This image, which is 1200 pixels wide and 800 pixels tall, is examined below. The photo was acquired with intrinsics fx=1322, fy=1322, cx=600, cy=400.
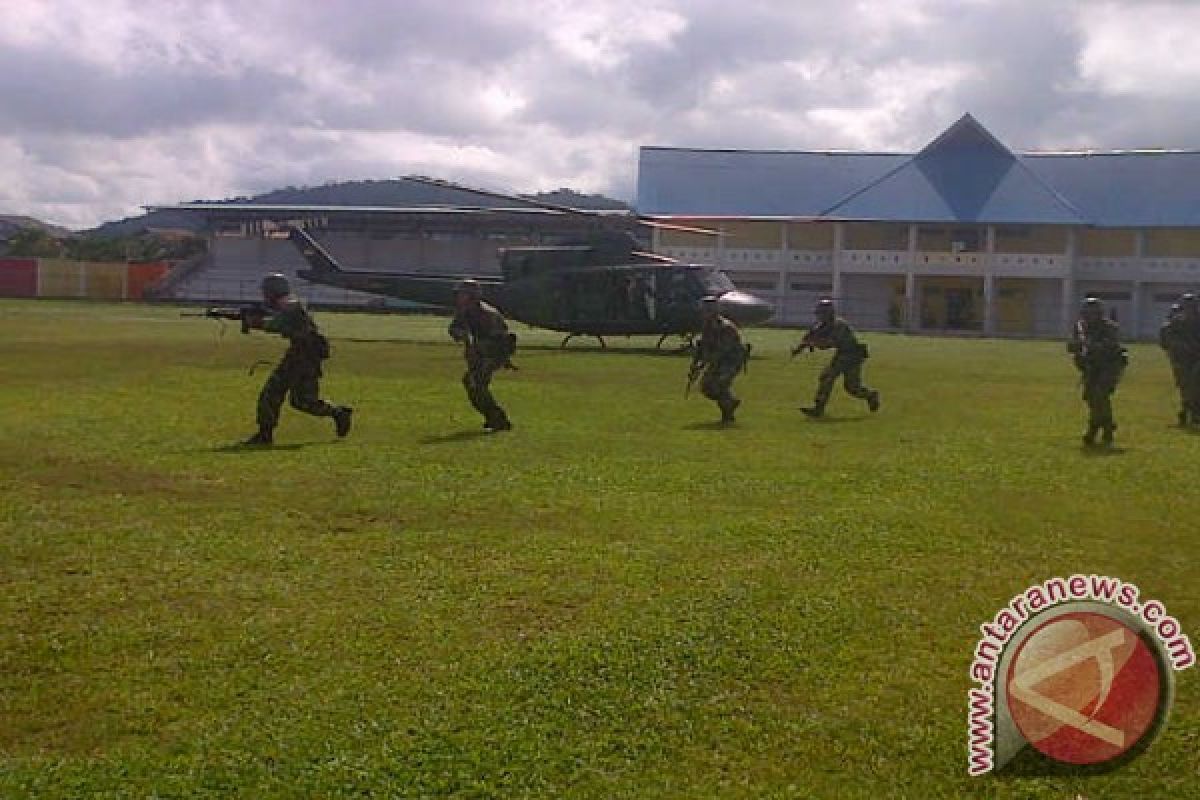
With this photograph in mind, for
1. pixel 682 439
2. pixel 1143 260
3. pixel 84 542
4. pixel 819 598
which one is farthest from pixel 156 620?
pixel 1143 260

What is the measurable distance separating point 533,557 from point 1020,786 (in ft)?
14.4

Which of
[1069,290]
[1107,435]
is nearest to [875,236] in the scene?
[1069,290]

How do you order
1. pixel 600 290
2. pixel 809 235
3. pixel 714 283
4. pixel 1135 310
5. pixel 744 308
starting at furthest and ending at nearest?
pixel 809 235 < pixel 1135 310 < pixel 600 290 < pixel 714 283 < pixel 744 308

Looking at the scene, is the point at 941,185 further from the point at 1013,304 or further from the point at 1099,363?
the point at 1099,363

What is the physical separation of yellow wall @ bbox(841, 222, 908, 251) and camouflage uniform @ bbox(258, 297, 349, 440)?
195 feet

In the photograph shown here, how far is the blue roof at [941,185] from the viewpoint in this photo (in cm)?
6988

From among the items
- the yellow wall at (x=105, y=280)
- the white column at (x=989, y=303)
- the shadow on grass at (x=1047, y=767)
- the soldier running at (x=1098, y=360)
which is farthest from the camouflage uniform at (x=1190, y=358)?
the yellow wall at (x=105, y=280)

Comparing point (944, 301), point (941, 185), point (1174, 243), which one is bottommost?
point (944, 301)

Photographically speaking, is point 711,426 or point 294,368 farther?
point 711,426

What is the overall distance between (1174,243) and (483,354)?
62.3m

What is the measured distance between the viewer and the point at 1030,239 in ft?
231

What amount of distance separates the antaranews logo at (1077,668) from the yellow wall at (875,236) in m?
68.5

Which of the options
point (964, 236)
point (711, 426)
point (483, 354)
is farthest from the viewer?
point (964, 236)

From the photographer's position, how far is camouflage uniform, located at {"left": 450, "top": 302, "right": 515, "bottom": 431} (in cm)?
1638
